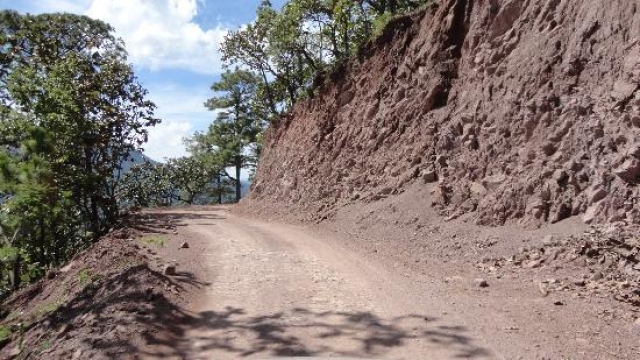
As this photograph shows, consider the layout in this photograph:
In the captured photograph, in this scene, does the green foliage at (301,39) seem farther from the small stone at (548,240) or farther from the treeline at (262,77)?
the small stone at (548,240)

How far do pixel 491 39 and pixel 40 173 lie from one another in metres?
12.8

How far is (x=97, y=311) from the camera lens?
262 inches

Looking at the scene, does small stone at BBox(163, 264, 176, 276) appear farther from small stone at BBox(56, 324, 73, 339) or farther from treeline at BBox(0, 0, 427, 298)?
treeline at BBox(0, 0, 427, 298)

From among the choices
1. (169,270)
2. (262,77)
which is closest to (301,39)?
(262,77)

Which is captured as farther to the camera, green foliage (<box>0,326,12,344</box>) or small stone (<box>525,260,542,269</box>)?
green foliage (<box>0,326,12,344</box>)

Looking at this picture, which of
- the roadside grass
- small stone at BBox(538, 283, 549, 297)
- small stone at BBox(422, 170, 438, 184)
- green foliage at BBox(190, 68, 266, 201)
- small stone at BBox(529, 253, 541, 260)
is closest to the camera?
small stone at BBox(538, 283, 549, 297)

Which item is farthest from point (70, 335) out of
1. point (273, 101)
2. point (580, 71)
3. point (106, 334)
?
point (273, 101)

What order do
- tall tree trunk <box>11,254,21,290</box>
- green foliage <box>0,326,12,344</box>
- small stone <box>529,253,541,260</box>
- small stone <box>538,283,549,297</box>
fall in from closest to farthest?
1. small stone <box>538,283,549,297</box>
2. small stone <box>529,253,541,260</box>
3. green foliage <box>0,326,12,344</box>
4. tall tree trunk <box>11,254,21,290</box>

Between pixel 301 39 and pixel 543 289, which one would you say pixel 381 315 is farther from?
pixel 301 39

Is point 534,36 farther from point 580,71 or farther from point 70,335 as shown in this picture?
point 70,335

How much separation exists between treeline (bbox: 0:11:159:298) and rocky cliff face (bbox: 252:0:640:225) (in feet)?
24.9

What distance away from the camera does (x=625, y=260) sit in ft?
19.7

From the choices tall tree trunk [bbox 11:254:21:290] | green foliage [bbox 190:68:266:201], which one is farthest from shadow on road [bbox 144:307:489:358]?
green foliage [bbox 190:68:266:201]

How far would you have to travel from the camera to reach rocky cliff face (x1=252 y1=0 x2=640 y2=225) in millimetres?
7680
